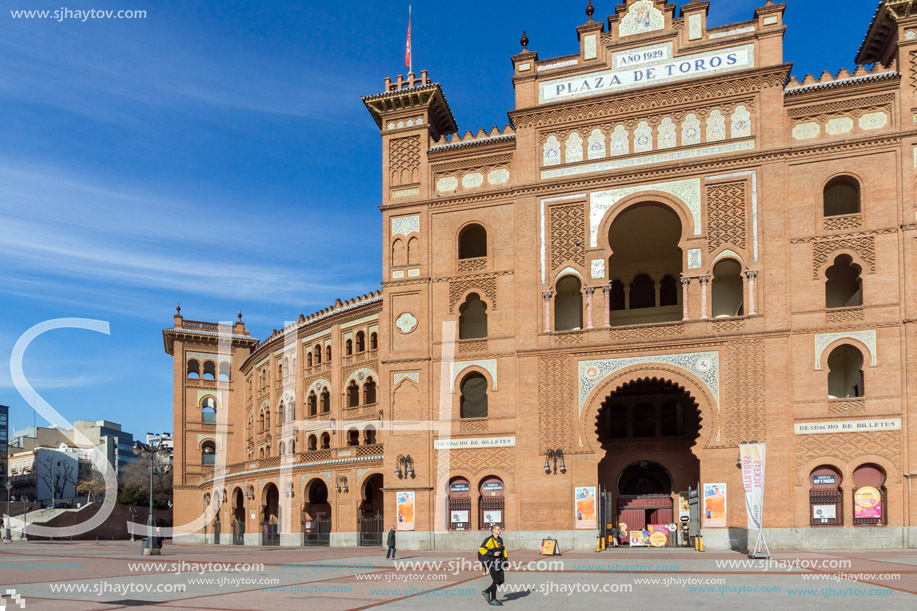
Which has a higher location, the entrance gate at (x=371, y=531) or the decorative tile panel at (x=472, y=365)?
the decorative tile panel at (x=472, y=365)

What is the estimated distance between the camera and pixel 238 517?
181ft

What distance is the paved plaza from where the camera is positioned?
15.8m

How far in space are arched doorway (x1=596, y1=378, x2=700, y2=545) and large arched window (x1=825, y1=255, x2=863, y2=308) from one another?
23.9ft

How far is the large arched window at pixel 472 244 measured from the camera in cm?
3797

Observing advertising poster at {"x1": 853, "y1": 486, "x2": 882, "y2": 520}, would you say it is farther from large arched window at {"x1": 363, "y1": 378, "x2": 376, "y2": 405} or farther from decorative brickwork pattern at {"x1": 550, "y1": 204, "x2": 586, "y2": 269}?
large arched window at {"x1": 363, "y1": 378, "x2": 376, "y2": 405}

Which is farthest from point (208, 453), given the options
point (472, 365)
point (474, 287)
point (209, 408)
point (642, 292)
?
point (642, 292)

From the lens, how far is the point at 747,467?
91.1 feet

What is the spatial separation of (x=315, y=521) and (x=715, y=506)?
24142mm

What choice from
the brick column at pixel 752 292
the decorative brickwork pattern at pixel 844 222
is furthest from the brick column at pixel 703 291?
the decorative brickwork pattern at pixel 844 222

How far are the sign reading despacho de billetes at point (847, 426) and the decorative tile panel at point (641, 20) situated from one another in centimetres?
1748

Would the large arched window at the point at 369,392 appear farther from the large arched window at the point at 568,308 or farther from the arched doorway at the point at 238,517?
the large arched window at the point at 568,308

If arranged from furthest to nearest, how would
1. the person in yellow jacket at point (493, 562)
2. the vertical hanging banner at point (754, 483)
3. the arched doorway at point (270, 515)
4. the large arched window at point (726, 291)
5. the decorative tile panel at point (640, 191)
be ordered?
the arched doorway at point (270, 515), the large arched window at point (726, 291), the decorative tile panel at point (640, 191), the vertical hanging banner at point (754, 483), the person in yellow jacket at point (493, 562)

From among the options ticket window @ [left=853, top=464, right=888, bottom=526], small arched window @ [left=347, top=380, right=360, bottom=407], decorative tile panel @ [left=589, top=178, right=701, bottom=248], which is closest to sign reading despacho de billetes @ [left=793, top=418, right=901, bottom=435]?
ticket window @ [left=853, top=464, right=888, bottom=526]

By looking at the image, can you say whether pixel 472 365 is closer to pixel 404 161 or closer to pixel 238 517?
pixel 404 161
